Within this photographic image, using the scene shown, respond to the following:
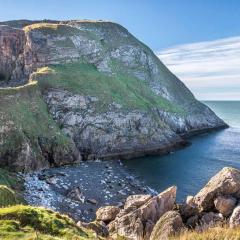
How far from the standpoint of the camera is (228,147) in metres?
132

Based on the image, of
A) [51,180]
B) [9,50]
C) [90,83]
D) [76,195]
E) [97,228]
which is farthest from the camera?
[9,50]

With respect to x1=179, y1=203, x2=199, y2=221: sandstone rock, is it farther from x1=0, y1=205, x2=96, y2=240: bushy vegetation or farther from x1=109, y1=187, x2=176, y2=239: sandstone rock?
x1=0, y1=205, x2=96, y2=240: bushy vegetation

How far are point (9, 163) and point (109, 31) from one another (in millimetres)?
113406

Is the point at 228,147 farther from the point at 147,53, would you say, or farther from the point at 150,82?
the point at 147,53

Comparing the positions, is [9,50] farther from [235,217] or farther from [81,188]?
[235,217]

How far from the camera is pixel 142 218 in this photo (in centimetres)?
4191

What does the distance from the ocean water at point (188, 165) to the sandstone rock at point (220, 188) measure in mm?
25799

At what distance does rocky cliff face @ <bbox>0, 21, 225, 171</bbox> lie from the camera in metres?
114

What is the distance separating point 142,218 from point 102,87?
91.9 m

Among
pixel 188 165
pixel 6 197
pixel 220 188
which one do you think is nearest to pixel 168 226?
pixel 220 188

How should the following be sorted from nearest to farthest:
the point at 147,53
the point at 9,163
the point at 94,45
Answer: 1. the point at 9,163
2. the point at 94,45
3. the point at 147,53

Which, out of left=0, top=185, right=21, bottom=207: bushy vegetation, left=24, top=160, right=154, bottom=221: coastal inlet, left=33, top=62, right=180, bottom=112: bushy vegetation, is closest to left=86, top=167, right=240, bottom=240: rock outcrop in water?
left=0, top=185, right=21, bottom=207: bushy vegetation

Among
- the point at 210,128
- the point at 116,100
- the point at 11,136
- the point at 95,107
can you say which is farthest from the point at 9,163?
the point at 210,128

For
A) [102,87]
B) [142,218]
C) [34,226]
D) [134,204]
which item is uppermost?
[102,87]
